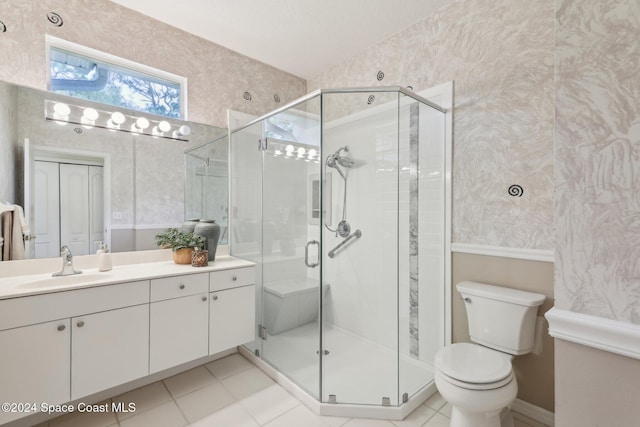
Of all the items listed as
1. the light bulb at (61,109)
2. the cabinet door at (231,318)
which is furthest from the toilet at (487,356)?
the light bulb at (61,109)

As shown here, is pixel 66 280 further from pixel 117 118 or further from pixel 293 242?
pixel 293 242

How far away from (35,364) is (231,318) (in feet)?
3.39

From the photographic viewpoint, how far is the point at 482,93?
190cm

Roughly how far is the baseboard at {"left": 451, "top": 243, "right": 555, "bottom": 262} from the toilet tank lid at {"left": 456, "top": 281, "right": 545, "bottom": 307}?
0.67ft

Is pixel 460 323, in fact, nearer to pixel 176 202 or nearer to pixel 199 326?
pixel 199 326

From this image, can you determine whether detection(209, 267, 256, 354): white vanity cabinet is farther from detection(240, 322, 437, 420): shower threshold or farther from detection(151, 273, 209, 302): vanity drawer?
detection(240, 322, 437, 420): shower threshold

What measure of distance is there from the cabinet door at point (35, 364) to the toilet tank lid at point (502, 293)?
2287 mm

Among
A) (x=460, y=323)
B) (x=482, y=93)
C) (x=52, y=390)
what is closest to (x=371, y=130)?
(x=482, y=93)

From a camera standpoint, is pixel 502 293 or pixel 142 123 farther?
pixel 142 123

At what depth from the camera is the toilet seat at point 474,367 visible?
137cm

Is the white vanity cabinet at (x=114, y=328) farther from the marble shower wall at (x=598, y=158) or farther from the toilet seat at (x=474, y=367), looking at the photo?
the marble shower wall at (x=598, y=158)

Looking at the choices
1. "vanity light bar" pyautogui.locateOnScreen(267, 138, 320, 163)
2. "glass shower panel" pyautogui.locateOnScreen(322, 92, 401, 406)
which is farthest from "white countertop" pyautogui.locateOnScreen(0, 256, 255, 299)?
"vanity light bar" pyautogui.locateOnScreen(267, 138, 320, 163)

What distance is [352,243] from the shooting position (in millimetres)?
2387

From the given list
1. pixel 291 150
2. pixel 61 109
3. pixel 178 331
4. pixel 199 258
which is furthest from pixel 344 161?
pixel 61 109
